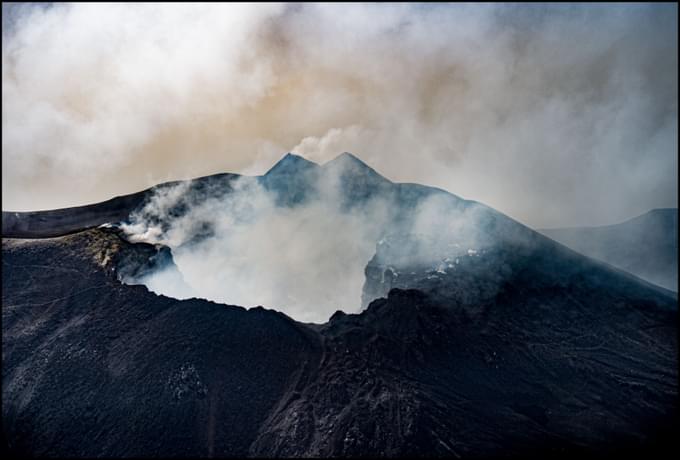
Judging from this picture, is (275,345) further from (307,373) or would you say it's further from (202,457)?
(202,457)

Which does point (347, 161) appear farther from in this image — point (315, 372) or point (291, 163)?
point (315, 372)

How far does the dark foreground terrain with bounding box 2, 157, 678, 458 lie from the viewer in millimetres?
44625

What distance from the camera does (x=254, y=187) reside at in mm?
110125

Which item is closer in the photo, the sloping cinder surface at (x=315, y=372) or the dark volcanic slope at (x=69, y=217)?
the sloping cinder surface at (x=315, y=372)

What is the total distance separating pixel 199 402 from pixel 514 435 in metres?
33.3

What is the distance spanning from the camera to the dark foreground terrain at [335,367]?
4462 cm

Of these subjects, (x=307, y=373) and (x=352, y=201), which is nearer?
(x=307, y=373)

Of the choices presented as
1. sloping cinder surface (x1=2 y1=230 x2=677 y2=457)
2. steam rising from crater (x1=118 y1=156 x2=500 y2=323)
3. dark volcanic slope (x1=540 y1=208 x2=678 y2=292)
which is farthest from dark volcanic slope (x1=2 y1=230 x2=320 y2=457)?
dark volcanic slope (x1=540 y1=208 x2=678 y2=292)

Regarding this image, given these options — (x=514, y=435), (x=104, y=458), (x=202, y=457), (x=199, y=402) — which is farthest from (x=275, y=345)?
(x=514, y=435)

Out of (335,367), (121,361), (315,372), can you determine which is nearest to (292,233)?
(335,367)

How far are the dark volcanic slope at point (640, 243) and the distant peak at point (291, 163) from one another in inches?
3217

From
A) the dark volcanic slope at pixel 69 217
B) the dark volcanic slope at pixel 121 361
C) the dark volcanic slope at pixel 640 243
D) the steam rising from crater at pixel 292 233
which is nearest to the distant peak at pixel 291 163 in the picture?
the steam rising from crater at pixel 292 233

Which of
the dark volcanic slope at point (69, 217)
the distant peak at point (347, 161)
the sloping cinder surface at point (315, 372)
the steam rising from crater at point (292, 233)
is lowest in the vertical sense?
the sloping cinder surface at point (315, 372)

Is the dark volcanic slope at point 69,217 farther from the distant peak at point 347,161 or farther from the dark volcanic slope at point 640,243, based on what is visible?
the dark volcanic slope at point 640,243
